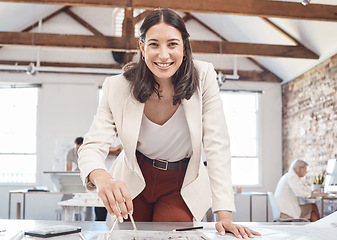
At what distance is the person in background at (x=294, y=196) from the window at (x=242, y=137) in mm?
2623

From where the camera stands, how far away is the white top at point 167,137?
142 centimetres

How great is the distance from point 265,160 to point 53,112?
417cm

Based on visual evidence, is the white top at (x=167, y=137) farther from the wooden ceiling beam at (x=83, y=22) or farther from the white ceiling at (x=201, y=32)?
the wooden ceiling beam at (x=83, y=22)

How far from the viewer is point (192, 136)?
4.50 feet

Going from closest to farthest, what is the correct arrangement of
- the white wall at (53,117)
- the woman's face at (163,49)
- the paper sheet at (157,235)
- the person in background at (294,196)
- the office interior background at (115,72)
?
the paper sheet at (157,235), the woman's face at (163,49), the person in background at (294,196), the office interior background at (115,72), the white wall at (53,117)

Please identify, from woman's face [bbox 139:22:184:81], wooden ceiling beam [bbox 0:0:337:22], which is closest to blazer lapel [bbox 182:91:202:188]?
woman's face [bbox 139:22:184:81]

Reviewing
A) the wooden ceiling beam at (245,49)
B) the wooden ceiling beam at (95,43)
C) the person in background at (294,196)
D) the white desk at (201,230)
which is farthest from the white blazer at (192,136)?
the wooden ceiling beam at (245,49)

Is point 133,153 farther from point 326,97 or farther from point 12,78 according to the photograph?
point 12,78

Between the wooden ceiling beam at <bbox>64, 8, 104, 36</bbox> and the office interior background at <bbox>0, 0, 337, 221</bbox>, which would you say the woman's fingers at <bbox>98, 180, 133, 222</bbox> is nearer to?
the office interior background at <bbox>0, 0, 337, 221</bbox>

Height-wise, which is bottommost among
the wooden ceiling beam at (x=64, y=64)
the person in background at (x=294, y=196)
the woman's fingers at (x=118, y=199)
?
the person in background at (x=294, y=196)

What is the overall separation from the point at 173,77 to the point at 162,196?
41 centimetres

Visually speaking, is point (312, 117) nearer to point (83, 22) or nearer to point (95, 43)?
point (95, 43)

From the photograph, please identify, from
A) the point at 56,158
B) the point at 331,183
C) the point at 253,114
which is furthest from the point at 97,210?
the point at 253,114

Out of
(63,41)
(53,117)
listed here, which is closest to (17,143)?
(53,117)
